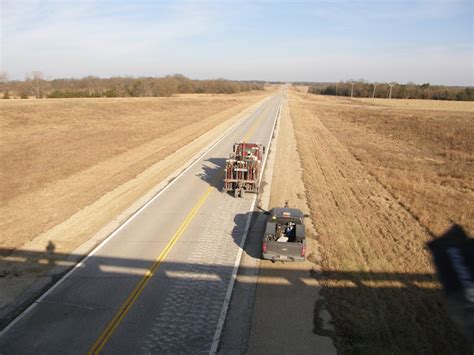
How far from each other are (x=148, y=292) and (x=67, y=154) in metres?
22.9

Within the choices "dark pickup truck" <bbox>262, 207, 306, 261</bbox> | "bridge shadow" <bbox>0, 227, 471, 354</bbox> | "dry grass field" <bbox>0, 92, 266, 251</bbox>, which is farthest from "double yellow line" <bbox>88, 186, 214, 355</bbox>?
"dry grass field" <bbox>0, 92, 266, 251</bbox>

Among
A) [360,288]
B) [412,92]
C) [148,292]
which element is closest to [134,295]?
[148,292]

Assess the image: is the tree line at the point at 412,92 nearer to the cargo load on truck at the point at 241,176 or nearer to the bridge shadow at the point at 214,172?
the bridge shadow at the point at 214,172

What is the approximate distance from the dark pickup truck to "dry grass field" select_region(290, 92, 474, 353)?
4.03 feet

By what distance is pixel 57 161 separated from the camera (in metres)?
28.3

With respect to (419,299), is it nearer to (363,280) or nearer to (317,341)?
(363,280)

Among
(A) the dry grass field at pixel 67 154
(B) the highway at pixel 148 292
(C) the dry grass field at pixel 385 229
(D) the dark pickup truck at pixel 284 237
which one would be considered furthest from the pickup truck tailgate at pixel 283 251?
(A) the dry grass field at pixel 67 154

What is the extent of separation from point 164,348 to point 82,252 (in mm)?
6454

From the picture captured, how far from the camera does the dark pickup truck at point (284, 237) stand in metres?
12.8

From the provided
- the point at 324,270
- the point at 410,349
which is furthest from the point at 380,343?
the point at 324,270

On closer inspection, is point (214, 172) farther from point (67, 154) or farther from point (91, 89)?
point (91, 89)

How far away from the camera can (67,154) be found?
101 feet

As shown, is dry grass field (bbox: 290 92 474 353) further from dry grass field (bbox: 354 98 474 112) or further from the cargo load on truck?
dry grass field (bbox: 354 98 474 112)

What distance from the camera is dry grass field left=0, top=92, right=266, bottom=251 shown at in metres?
18.3
